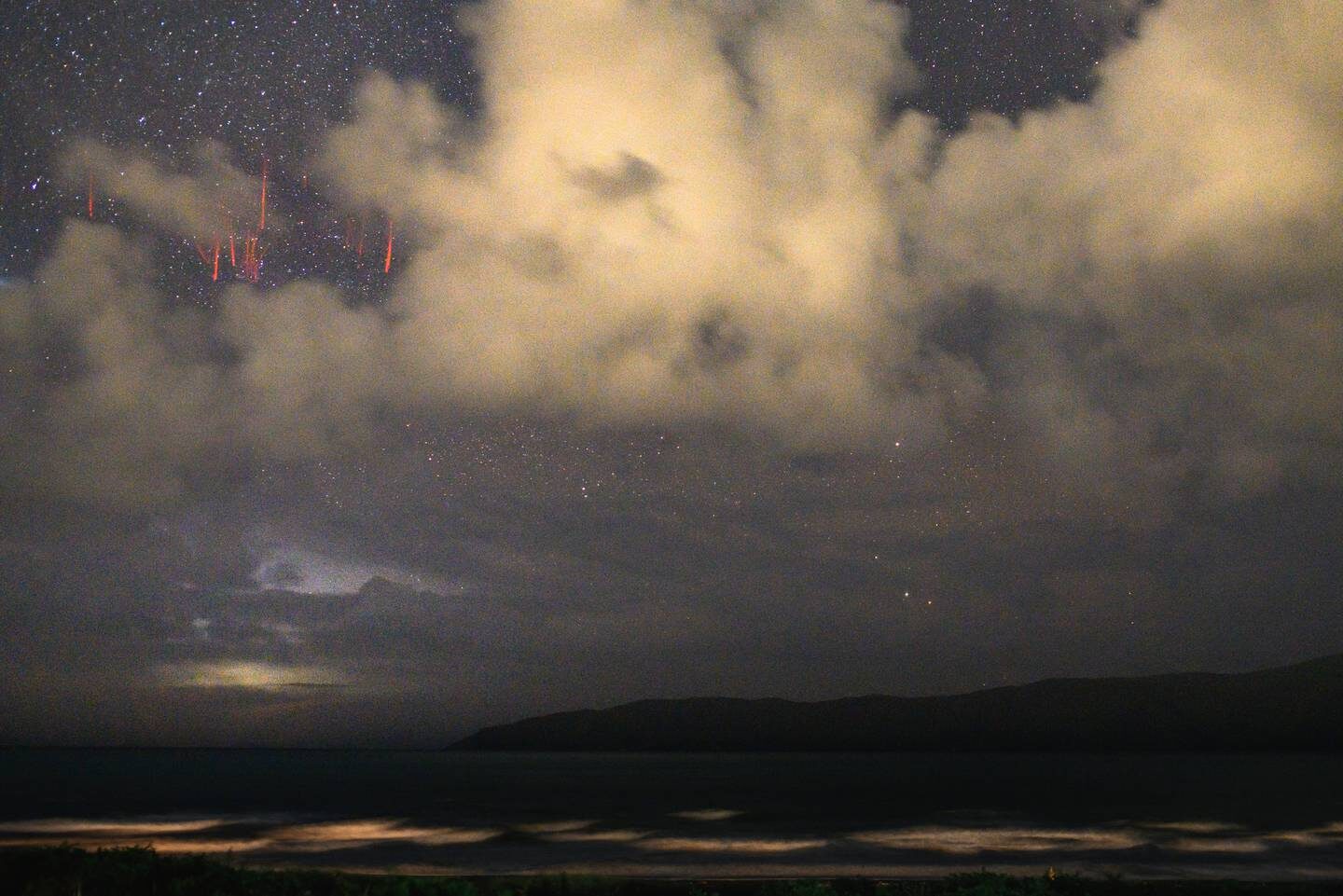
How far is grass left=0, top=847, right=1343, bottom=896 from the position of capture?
18719mm

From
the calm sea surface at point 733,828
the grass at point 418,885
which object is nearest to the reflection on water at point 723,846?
the calm sea surface at point 733,828

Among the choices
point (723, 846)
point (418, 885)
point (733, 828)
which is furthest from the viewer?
point (733, 828)

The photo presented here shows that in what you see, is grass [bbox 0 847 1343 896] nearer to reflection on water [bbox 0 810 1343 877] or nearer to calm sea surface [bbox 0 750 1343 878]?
calm sea surface [bbox 0 750 1343 878]

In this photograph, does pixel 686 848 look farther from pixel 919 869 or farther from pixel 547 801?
pixel 547 801

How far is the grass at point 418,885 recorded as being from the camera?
18719 mm

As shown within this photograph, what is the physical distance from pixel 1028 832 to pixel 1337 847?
14709mm

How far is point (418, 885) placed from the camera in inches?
767

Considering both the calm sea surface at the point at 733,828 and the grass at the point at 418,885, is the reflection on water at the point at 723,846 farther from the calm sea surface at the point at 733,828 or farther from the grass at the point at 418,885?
the grass at the point at 418,885

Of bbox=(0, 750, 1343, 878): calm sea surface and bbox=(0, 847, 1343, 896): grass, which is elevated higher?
bbox=(0, 847, 1343, 896): grass

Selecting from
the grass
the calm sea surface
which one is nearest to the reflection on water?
the calm sea surface

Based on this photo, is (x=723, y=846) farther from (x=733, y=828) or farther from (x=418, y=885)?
(x=418, y=885)

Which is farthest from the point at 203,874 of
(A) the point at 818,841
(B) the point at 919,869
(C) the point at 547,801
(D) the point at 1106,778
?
(D) the point at 1106,778

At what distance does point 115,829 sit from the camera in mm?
62469

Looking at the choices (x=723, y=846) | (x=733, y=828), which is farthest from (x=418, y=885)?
(x=733, y=828)
